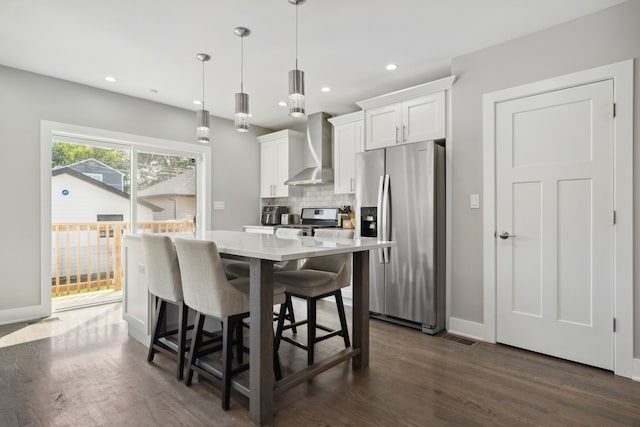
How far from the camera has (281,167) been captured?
5.34 m

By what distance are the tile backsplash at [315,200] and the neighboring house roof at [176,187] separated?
1.27 metres

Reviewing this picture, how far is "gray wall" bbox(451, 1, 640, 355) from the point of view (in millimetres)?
2334

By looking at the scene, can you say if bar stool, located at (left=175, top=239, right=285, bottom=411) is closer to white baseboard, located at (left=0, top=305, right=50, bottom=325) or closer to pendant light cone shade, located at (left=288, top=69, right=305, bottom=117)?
pendant light cone shade, located at (left=288, top=69, right=305, bottom=117)

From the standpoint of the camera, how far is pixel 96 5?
7.77 feet

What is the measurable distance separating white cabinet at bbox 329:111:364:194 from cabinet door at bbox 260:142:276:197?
1255 mm

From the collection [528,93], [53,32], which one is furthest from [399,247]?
[53,32]

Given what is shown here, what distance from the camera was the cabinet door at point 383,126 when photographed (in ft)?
11.7

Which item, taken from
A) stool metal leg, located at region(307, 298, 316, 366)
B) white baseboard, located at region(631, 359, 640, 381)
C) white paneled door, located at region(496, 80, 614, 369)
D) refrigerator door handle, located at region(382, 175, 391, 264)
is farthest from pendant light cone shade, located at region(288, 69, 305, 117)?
white baseboard, located at region(631, 359, 640, 381)

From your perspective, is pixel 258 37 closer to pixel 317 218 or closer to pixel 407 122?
pixel 407 122

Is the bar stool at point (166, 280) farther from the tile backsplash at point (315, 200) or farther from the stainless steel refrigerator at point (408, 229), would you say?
the tile backsplash at point (315, 200)

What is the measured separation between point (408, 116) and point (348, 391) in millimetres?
2619

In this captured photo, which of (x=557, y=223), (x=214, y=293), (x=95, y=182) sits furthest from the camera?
(x=95, y=182)

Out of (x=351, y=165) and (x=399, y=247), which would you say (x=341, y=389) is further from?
(x=351, y=165)

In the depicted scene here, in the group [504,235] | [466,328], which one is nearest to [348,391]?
[466,328]
